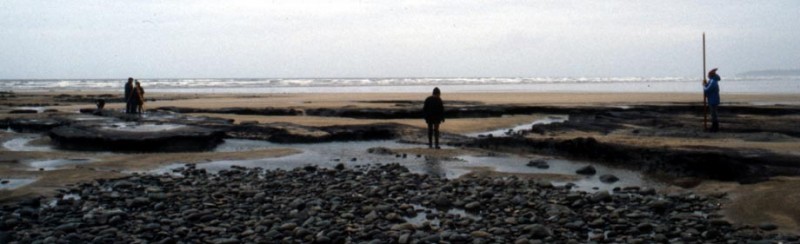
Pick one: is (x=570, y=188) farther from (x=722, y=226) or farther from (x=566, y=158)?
(x=566, y=158)

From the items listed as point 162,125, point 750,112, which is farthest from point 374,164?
point 750,112

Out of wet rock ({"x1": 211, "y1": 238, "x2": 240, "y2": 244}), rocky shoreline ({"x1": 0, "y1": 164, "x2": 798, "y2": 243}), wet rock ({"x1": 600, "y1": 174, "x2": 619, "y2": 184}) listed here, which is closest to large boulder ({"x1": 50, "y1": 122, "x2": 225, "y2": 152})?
rocky shoreline ({"x1": 0, "y1": 164, "x2": 798, "y2": 243})

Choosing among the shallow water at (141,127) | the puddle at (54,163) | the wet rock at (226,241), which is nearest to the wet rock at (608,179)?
the wet rock at (226,241)

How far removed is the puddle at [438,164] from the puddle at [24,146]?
478cm

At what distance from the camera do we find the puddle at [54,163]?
535 inches

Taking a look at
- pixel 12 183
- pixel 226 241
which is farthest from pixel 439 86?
pixel 226 241

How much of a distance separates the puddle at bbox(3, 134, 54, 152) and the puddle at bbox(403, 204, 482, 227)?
12342mm

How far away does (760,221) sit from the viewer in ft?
26.3

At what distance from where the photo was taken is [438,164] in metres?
14.0

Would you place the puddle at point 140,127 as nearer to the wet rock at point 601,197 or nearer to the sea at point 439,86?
the wet rock at point 601,197

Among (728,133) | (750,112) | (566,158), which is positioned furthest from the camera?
(750,112)

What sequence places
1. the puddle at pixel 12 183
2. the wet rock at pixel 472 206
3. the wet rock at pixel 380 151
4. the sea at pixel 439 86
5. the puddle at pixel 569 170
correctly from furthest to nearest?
the sea at pixel 439 86, the wet rock at pixel 380 151, the puddle at pixel 569 170, the puddle at pixel 12 183, the wet rock at pixel 472 206

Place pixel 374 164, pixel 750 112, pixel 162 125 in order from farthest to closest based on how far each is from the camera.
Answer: pixel 750 112 → pixel 162 125 → pixel 374 164

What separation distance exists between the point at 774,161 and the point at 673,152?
194 centimetres
